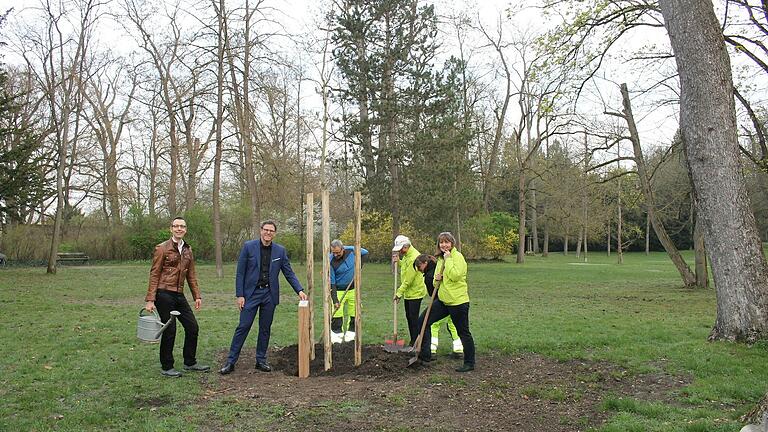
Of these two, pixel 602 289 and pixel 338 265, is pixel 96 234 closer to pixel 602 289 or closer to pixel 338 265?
pixel 602 289

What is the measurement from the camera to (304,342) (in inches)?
275

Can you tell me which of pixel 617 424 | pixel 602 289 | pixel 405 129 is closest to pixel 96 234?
pixel 405 129

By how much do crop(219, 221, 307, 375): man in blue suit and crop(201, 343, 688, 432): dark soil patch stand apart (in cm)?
29

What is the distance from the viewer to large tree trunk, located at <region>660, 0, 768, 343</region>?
7996mm

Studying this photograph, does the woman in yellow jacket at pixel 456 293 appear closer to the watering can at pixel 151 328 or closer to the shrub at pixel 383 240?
the watering can at pixel 151 328

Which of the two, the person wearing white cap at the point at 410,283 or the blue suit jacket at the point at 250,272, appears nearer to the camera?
the blue suit jacket at the point at 250,272

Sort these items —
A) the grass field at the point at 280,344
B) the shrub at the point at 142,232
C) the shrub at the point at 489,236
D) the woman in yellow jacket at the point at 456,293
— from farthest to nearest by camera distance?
1. the shrub at the point at 489,236
2. the shrub at the point at 142,232
3. the woman in yellow jacket at the point at 456,293
4. the grass field at the point at 280,344

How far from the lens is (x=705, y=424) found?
4941 millimetres

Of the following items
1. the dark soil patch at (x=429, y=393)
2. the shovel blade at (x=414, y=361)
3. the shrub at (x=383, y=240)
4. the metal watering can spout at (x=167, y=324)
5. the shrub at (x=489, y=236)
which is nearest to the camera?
the dark soil patch at (x=429, y=393)

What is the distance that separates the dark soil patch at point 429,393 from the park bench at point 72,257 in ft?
97.1

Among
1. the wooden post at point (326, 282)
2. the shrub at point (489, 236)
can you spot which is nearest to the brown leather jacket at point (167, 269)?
the wooden post at point (326, 282)

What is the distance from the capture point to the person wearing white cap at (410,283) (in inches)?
314

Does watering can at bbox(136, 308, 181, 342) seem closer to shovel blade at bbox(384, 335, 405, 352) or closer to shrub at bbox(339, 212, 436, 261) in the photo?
shovel blade at bbox(384, 335, 405, 352)

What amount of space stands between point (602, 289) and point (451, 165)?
7.71 m
